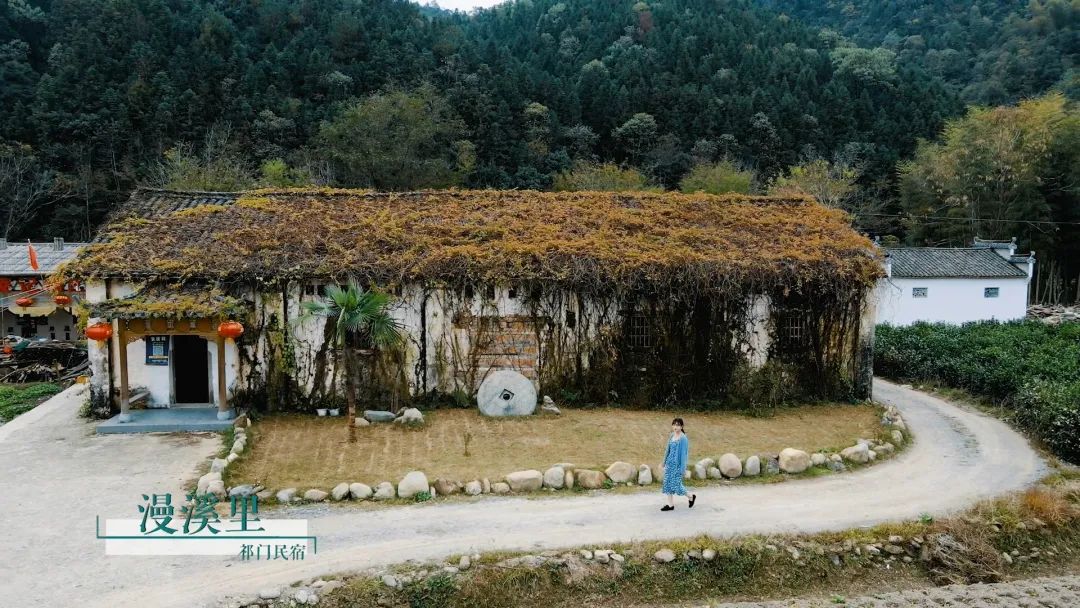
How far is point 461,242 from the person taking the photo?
688 inches

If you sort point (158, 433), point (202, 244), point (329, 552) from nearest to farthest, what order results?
point (329, 552), point (158, 433), point (202, 244)

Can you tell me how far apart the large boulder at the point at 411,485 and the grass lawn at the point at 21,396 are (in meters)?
12.8

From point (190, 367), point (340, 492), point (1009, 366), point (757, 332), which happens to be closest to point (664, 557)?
point (340, 492)

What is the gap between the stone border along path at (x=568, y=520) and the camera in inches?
341

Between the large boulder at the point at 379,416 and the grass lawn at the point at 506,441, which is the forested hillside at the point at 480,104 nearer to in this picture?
the large boulder at the point at 379,416

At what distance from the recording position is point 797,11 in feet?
276

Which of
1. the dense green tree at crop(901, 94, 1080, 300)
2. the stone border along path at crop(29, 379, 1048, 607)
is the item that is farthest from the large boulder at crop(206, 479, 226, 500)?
the dense green tree at crop(901, 94, 1080, 300)

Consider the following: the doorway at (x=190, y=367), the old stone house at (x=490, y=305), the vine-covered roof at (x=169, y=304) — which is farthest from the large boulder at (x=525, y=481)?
the doorway at (x=190, y=367)

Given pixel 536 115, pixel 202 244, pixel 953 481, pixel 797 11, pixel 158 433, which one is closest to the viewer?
pixel 953 481

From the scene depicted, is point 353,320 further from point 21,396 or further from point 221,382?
point 21,396

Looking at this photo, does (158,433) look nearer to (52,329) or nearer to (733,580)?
(733,580)

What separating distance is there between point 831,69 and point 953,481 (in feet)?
185

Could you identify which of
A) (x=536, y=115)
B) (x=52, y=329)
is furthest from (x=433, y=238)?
(x=536, y=115)

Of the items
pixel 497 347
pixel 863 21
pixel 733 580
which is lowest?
pixel 733 580
